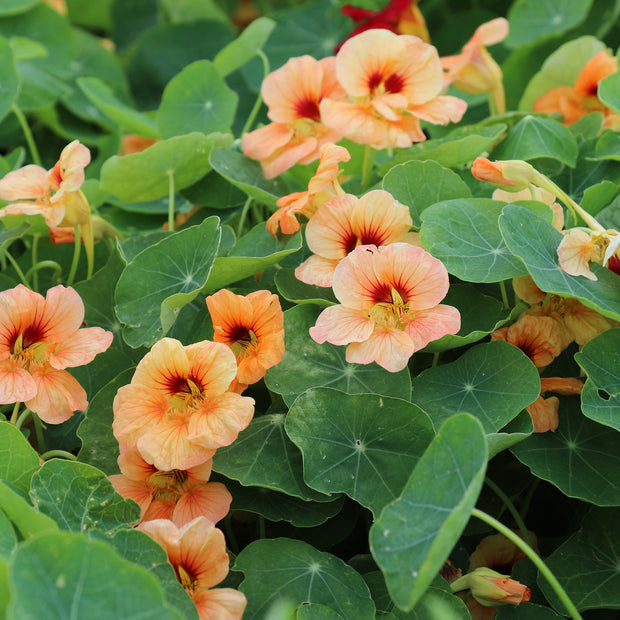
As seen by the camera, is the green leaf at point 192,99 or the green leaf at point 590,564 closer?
the green leaf at point 590,564

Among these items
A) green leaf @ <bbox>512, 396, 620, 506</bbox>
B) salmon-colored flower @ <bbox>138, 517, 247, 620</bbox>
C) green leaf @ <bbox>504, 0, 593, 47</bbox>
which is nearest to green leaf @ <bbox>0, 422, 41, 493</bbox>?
salmon-colored flower @ <bbox>138, 517, 247, 620</bbox>

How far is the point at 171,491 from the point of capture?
729 mm

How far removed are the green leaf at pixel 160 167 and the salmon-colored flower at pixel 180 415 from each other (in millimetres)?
332

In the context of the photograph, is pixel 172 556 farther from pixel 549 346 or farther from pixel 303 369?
pixel 549 346

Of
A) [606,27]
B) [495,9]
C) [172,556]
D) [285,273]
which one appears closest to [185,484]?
[172,556]

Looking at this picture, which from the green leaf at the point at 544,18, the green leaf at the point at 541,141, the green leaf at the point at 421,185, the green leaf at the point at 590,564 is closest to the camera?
the green leaf at the point at 590,564

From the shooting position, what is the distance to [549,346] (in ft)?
2.51

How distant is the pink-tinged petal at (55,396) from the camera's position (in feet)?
2.40

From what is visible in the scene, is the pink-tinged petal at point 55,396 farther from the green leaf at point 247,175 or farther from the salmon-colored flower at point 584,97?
the salmon-colored flower at point 584,97

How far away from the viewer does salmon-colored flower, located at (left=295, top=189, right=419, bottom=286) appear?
2.48 feet

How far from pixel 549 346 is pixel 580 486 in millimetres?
144

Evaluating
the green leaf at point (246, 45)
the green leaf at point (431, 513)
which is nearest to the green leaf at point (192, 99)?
the green leaf at point (246, 45)

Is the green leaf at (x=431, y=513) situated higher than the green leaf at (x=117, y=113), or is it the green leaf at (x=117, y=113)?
the green leaf at (x=431, y=513)

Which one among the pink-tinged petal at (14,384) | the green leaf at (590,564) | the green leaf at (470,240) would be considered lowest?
the green leaf at (590,564)
